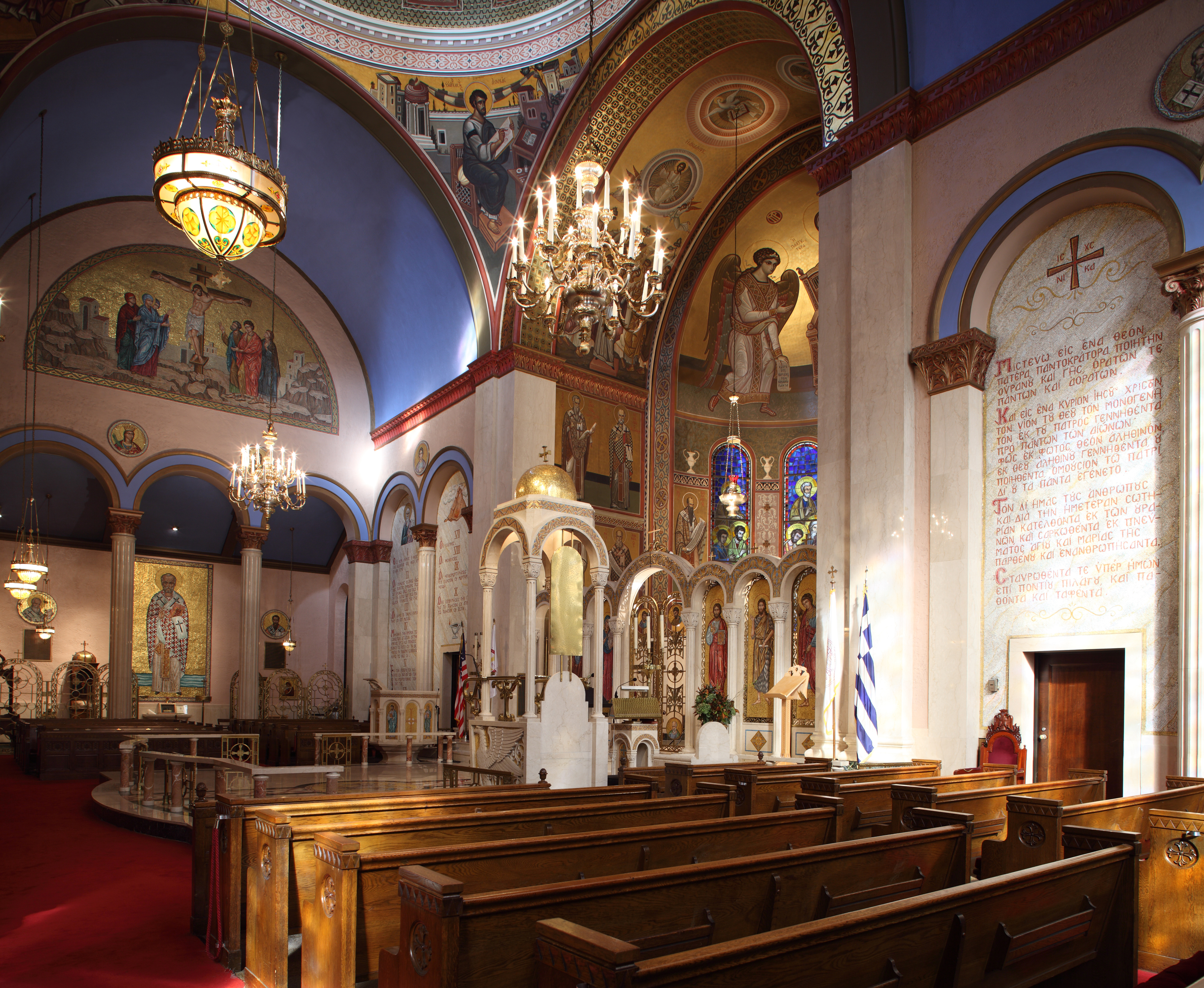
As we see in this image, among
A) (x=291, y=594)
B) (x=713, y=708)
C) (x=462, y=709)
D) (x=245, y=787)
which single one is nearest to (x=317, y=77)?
(x=462, y=709)

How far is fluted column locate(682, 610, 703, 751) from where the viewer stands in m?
12.2

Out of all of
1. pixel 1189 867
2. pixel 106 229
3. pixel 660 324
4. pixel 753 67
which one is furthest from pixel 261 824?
pixel 106 229

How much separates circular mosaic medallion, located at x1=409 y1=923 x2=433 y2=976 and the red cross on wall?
790 centimetres

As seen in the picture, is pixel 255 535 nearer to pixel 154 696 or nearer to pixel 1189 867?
pixel 154 696

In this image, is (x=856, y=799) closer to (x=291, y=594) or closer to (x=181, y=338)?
(x=181, y=338)

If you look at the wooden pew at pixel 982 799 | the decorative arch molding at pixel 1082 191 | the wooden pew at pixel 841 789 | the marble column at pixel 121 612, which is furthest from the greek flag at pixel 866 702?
the marble column at pixel 121 612

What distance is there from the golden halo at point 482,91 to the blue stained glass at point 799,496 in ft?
28.6

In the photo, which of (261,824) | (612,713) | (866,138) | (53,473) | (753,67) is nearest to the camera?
(261,824)

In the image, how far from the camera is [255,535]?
19.4 m

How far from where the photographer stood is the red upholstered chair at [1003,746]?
307 inches

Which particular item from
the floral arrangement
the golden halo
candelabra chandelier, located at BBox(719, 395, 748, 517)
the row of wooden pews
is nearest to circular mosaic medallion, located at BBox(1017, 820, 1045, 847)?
the row of wooden pews

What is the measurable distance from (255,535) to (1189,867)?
18323 millimetres

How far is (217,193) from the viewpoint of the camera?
641 cm

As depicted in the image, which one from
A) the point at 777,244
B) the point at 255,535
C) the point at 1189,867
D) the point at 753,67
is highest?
the point at 753,67
